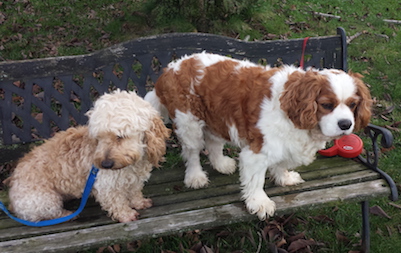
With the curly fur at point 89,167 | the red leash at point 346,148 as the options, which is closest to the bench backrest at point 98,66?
the curly fur at point 89,167

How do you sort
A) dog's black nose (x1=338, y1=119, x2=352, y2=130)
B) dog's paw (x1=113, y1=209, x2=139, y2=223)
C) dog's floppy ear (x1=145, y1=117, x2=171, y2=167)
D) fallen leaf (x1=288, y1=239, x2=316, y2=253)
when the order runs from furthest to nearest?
1. fallen leaf (x1=288, y1=239, x2=316, y2=253)
2. dog's paw (x1=113, y1=209, x2=139, y2=223)
3. dog's floppy ear (x1=145, y1=117, x2=171, y2=167)
4. dog's black nose (x1=338, y1=119, x2=352, y2=130)

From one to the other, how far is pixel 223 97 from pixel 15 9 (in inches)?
268

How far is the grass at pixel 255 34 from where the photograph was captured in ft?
12.1

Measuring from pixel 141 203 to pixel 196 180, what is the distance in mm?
561

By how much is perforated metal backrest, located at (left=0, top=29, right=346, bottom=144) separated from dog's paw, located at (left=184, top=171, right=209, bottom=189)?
3.69 ft

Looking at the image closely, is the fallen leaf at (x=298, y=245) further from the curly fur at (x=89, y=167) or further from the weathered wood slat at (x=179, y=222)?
the curly fur at (x=89, y=167)

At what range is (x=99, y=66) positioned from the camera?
3691 millimetres

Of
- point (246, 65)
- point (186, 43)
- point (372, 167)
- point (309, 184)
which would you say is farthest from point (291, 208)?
point (186, 43)

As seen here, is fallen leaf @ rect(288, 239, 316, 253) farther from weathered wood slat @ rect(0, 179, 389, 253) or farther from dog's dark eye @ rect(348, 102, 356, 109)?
dog's dark eye @ rect(348, 102, 356, 109)

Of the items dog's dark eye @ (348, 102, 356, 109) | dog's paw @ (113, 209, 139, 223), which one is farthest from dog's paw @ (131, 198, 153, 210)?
dog's dark eye @ (348, 102, 356, 109)

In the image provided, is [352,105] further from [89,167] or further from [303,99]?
[89,167]

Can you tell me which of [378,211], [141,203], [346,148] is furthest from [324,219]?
[141,203]

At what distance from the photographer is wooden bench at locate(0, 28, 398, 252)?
2.85 metres

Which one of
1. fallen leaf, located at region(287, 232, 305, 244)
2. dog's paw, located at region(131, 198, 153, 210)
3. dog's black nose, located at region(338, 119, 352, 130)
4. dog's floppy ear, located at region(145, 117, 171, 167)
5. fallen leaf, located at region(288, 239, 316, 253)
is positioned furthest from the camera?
fallen leaf, located at region(287, 232, 305, 244)
